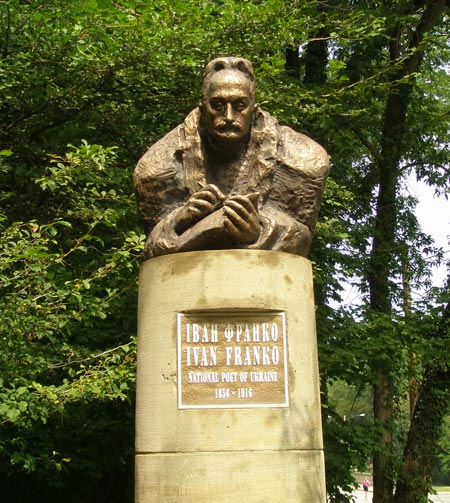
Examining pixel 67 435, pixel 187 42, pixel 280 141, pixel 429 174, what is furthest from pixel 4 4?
pixel 429 174

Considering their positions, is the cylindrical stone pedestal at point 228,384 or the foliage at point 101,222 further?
the foliage at point 101,222

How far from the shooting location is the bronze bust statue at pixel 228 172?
512cm

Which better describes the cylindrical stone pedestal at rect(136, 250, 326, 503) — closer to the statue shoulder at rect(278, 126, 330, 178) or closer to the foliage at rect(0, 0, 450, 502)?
the statue shoulder at rect(278, 126, 330, 178)

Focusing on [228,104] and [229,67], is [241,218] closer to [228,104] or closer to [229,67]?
[228,104]

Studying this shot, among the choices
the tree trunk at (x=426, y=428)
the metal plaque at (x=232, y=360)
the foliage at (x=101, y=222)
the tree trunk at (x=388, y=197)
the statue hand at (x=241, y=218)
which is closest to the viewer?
the metal plaque at (x=232, y=360)

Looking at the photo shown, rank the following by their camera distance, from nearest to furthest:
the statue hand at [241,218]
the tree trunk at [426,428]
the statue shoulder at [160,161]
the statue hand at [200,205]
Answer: the statue hand at [241,218]
the statue hand at [200,205]
the statue shoulder at [160,161]
the tree trunk at [426,428]

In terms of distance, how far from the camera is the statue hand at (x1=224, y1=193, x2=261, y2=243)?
488 cm

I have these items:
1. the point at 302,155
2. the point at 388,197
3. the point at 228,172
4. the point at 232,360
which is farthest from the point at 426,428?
the point at 232,360

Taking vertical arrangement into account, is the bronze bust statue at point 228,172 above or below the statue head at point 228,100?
below

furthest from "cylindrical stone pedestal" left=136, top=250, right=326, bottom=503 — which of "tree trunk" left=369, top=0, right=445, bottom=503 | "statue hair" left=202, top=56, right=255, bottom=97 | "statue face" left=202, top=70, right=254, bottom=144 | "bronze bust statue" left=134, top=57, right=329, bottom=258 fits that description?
"tree trunk" left=369, top=0, right=445, bottom=503

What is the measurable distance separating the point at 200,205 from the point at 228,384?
45.4 inches

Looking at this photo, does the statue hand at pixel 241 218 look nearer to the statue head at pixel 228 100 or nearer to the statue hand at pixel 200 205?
the statue hand at pixel 200 205

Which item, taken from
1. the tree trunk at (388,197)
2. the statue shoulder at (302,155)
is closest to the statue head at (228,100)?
the statue shoulder at (302,155)

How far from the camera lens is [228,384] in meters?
4.74
